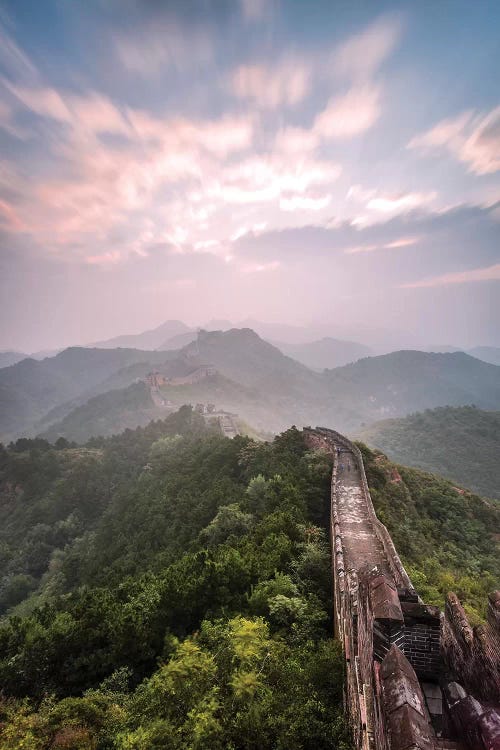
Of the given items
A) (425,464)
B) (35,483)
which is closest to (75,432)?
(35,483)

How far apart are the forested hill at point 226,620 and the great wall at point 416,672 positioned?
1606 millimetres

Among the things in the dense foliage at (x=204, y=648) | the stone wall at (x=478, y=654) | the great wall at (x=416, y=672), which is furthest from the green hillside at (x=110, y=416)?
the stone wall at (x=478, y=654)

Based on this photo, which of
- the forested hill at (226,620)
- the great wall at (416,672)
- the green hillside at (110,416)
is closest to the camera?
the great wall at (416,672)

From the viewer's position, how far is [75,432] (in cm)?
12419

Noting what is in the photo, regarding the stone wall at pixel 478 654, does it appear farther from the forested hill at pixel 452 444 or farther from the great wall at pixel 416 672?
the forested hill at pixel 452 444

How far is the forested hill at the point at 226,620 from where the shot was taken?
24.0 ft

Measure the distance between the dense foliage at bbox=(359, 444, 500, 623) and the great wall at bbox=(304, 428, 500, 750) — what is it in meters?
7.94

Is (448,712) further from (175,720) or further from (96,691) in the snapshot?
(96,691)

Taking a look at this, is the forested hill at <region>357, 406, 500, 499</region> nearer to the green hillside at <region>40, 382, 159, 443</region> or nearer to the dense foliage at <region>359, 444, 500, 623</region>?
the dense foliage at <region>359, 444, 500, 623</region>

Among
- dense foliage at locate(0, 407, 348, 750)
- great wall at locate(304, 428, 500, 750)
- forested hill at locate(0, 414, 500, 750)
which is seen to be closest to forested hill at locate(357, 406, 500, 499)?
forested hill at locate(0, 414, 500, 750)

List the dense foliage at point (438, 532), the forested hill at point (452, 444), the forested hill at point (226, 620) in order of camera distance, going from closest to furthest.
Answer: the forested hill at point (226, 620), the dense foliage at point (438, 532), the forested hill at point (452, 444)

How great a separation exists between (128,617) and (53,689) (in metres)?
2.56

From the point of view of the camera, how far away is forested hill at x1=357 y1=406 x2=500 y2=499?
72.8 metres

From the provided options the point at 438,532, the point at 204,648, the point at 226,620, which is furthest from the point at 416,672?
the point at 438,532
